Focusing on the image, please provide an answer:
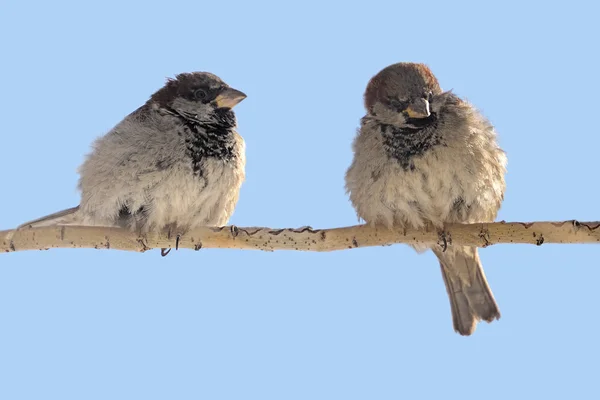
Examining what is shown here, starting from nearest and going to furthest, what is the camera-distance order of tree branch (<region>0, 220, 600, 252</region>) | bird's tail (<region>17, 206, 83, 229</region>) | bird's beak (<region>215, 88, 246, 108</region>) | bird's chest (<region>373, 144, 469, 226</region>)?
tree branch (<region>0, 220, 600, 252</region>) → bird's chest (<region>373, 144, 469, 226</region>) → bird's beak (<region>215, 88, 246, 108</region>) → bird's tail (<region>17, 206, 83, 229</region>)

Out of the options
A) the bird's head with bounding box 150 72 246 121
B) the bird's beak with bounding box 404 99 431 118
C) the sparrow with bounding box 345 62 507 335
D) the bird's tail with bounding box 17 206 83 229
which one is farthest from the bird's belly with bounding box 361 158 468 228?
the bird's tail with bounding box 17 206 83 229

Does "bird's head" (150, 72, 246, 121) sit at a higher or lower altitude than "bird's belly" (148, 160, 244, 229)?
higher

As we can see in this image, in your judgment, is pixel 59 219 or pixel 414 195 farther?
pixel 59 219

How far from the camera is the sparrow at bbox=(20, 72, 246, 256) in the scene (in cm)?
363

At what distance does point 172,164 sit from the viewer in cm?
362

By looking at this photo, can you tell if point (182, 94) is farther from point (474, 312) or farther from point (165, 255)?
point (474, 312)

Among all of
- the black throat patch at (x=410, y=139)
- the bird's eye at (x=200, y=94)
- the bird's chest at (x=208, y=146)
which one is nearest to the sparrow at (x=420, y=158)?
the black throat patch at (x=410, y=139)

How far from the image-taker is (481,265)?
164 inches

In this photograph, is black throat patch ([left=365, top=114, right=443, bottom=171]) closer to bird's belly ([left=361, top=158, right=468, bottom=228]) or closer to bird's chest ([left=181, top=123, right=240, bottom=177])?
bird's belly ([left=361, top=158, right=468, bottom=228])

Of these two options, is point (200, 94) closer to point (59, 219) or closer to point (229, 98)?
point (229, 98)

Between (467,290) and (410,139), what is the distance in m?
0.97

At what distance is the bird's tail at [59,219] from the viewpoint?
4027mm

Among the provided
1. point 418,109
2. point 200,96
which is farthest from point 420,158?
point 200,96

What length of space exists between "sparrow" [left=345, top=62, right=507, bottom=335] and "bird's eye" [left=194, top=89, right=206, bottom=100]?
29.5 inches
